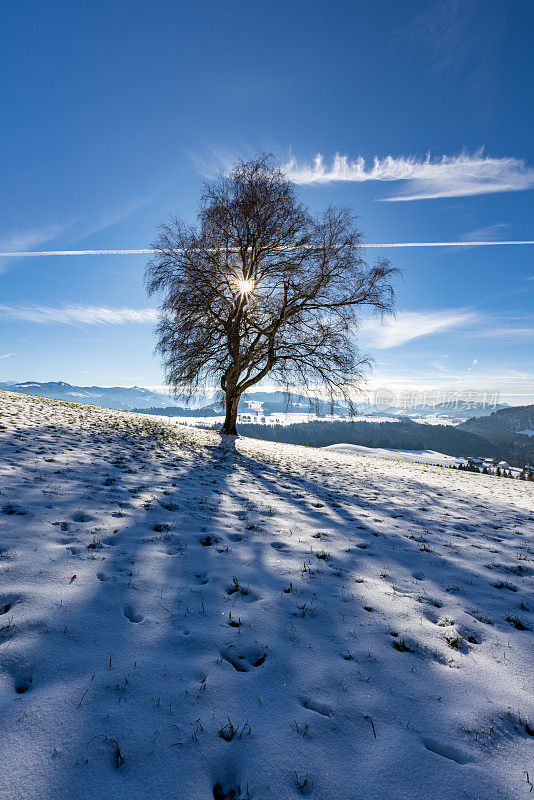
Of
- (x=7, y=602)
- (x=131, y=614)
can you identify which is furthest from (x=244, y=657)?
(x=7, y=602)

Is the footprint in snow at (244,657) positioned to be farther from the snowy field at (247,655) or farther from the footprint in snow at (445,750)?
the footprint in snow at (445,750)

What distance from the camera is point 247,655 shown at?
2.94 metres

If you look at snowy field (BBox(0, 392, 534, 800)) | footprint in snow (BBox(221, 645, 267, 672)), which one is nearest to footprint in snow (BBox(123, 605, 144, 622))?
snowy field (BBox(0, 392, 534, 800))

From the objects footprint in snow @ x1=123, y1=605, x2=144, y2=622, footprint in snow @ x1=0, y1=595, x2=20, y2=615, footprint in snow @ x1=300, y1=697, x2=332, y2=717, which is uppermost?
footprint in snow @ x1=0, y1=595, x2=20, y2=615

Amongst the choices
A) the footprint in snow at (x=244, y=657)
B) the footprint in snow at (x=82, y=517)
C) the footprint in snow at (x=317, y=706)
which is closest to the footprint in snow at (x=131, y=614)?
the footprint in snow at (x=244, y=657)

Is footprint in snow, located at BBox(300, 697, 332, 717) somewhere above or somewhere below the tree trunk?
below

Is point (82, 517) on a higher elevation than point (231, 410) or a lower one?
lower

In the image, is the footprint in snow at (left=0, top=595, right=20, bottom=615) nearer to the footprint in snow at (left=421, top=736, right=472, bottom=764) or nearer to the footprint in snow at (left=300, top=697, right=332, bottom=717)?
Answer: the footprint in snow at (left=300, top=697, right=332, bottom=717)

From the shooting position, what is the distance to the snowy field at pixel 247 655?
197 cm

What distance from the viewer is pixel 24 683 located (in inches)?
91.3

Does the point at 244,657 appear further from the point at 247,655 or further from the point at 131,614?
the point at 131,614

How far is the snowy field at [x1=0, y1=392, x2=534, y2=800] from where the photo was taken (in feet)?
6.46

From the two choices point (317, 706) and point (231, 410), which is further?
point (231, 410)

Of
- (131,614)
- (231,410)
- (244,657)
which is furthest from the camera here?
(231,410)
